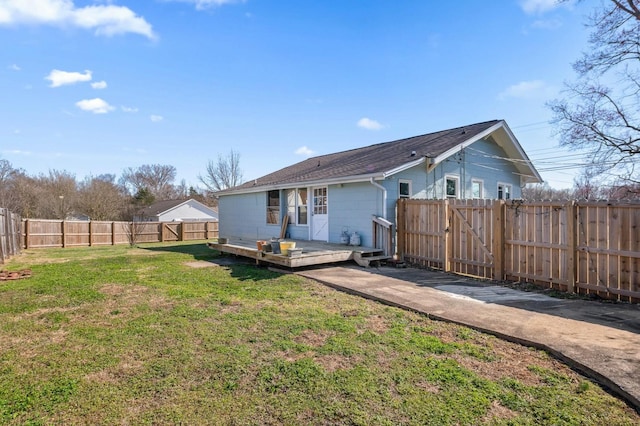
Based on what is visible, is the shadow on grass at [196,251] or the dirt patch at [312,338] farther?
the shadow on grass at [196,251]

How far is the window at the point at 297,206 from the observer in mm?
12884

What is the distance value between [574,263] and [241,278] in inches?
261

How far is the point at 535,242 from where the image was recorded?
6707 mm

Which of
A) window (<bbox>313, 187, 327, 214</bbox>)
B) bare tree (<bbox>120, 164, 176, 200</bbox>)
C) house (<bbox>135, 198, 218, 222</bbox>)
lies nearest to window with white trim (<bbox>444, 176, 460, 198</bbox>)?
window (<bbox>313, 187, 327, 214</bbox>)

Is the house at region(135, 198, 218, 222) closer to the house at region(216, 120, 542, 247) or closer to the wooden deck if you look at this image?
the house at region(216, 120, 542, 247)

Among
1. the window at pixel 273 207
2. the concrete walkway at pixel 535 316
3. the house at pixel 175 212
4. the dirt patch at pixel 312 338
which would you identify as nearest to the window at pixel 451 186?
the concrete walkway at pixel 535 316

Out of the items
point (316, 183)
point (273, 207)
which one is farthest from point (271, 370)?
point (273, 207)

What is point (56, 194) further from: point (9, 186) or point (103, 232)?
point (103, 232)

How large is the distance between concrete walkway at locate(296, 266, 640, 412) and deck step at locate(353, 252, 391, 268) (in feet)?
3.90

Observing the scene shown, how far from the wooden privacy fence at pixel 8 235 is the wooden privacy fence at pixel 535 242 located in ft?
42.8

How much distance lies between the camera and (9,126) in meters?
22.3

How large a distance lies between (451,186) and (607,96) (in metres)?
9.37

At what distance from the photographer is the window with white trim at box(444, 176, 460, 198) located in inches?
466

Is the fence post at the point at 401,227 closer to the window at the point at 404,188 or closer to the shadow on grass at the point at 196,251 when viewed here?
the window at the point at 404,188
